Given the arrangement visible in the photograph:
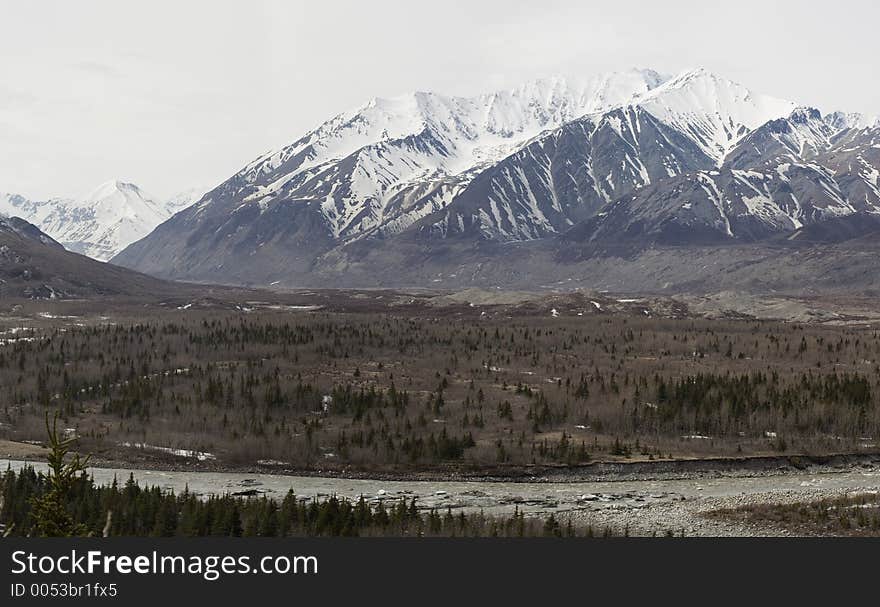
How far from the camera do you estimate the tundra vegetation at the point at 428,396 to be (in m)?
77.9

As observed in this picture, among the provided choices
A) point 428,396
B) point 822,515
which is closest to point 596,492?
point 822,515

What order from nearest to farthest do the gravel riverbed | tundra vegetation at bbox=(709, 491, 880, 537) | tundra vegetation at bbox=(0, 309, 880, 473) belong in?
tundra vegetation at bbox=(709, 491, 880, 537) → the gravel riverbed → tundra vegetation at bbox=(0, 309, 880, 473)

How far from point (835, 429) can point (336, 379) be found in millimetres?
59114

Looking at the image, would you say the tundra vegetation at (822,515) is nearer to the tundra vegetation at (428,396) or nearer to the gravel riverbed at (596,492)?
the gravel riverbed at (596,492)

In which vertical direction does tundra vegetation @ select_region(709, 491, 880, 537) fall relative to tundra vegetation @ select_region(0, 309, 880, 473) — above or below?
below

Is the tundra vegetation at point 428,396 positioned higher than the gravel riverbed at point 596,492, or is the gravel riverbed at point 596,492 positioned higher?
the tundra vegetation at point 428,396

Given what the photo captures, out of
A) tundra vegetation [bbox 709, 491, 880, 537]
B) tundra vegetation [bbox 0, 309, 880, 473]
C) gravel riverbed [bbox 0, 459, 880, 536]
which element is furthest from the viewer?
tundra vegetation [bbox 0, 309, 880, 473]

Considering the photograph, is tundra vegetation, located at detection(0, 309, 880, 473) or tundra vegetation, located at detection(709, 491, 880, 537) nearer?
tundra vegetation, located at detection(709, 491, 880, 537)

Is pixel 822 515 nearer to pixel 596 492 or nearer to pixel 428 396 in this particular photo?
pixel 596 492

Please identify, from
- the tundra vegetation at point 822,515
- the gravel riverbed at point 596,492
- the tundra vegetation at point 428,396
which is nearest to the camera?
the tundra vegetation at point 822,515

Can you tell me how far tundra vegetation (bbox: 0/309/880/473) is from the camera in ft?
256

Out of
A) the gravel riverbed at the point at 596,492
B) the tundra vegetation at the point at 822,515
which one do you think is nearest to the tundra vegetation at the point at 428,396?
the gravel riverbed at the point at 596,492

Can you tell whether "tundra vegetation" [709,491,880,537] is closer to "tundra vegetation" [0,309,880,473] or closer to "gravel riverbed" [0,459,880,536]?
"gravel riverbed" [0,459,880,536]

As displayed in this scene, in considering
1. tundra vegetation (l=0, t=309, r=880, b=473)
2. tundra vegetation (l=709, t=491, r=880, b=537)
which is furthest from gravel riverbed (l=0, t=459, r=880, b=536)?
tundra vegetation (l=0, t=309, r=880, b=473)
